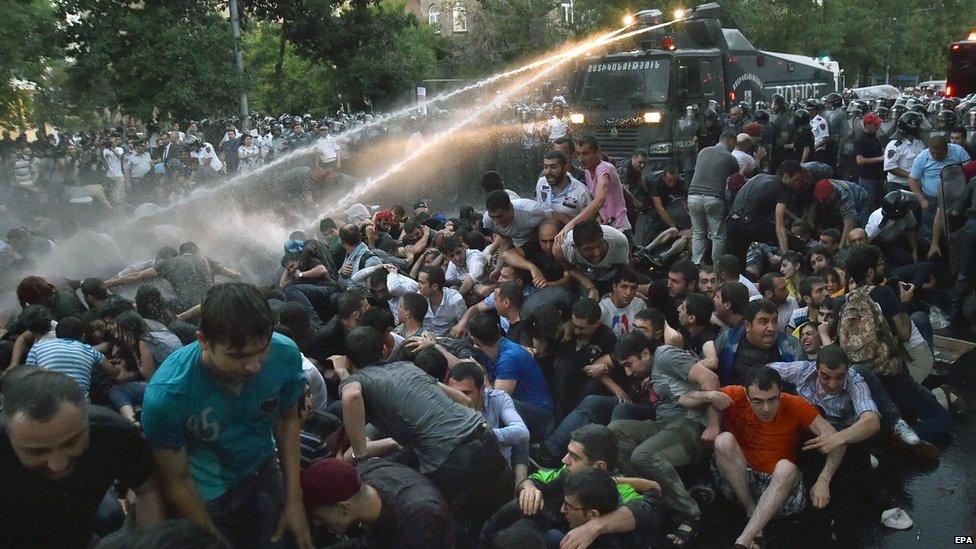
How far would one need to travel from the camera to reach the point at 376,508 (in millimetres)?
3582

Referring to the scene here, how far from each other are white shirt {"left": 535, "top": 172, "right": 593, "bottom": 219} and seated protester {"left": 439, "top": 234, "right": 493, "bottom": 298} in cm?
80

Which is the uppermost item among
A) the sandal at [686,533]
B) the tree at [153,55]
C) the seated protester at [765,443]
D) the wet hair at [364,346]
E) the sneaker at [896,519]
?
the tree at [153,55]

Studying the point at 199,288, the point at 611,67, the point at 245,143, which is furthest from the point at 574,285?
the point at 245,143

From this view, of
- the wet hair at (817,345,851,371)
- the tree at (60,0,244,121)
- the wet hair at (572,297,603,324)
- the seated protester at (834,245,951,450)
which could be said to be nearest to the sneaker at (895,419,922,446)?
the seated protester at (834,245,951,450)

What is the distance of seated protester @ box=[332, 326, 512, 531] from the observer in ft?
14.3

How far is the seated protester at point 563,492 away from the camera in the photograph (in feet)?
14.8

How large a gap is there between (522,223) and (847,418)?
2906 mm

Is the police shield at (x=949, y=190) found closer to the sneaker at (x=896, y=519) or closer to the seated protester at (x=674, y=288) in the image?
the seated protester at (x=674, y=288)

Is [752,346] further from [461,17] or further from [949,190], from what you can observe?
[461,17]

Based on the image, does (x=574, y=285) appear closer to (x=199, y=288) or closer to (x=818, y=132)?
(x=199, y=288)

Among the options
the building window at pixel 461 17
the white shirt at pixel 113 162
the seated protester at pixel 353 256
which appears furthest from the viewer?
the building window at pixel 461 17

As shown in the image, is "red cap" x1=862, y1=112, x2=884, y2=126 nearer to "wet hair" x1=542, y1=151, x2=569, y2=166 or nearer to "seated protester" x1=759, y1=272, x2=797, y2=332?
"seated protester" x1=759, y1=272, x2=797, y2=332

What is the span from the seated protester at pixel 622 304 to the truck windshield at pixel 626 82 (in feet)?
31.7

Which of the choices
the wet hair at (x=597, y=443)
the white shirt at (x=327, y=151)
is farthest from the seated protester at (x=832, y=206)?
the white shirt at (x=327, y=151)
